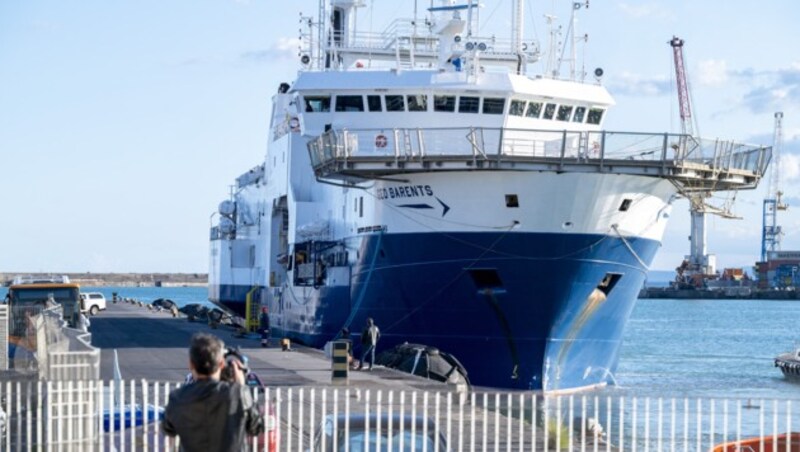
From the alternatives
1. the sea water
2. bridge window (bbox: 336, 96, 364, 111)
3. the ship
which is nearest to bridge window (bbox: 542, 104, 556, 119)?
the ship

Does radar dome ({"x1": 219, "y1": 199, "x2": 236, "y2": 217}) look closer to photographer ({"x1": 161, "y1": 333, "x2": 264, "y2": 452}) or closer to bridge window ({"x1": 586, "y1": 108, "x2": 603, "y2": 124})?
bridge window ({"x1": 586, "y1": 108, "x2": 603, "y2": 124})

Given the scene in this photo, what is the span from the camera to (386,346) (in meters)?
34.3

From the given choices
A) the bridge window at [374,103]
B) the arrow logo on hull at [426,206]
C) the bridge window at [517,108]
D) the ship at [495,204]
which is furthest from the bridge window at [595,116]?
the arrow logo on hull at [426,206]

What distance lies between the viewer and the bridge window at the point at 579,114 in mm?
36688

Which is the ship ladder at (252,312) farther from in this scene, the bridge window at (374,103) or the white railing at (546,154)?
the white railing at (546,154)

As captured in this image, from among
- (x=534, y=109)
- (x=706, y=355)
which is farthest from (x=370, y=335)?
(x=706, y=355)

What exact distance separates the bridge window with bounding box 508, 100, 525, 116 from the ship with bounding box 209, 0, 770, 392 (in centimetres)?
4

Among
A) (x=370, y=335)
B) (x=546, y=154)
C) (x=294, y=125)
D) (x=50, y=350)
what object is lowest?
(x=370, y=335)

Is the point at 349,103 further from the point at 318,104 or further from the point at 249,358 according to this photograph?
the point at 249,358

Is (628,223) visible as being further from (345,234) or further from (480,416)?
(480,416)

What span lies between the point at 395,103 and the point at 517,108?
329 cm

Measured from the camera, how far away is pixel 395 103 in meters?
36.3

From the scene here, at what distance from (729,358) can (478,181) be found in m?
40.2

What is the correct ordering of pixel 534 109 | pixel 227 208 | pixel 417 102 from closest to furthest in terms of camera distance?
pixel 534 109 → pixel 417 102 → pixel 227 208
